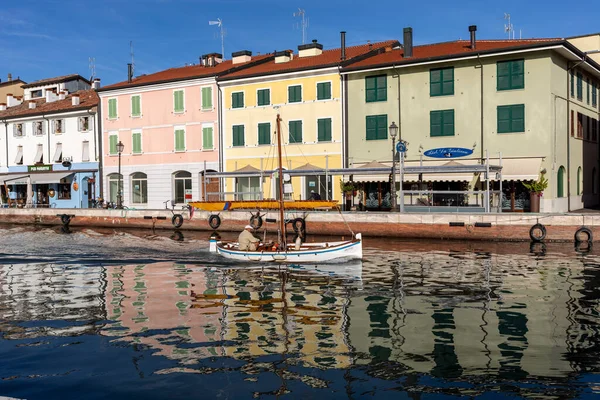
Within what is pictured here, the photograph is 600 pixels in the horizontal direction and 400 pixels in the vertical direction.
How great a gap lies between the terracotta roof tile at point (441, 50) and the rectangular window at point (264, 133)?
26.3ft

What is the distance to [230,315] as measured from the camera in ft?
52.6

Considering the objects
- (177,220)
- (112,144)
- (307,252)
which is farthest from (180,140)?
(307,252)

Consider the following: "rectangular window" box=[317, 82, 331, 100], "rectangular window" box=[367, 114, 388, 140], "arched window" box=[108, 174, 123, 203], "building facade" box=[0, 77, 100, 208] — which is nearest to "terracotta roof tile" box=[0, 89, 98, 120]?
"building facade" box=[0, 77, 100, 208]

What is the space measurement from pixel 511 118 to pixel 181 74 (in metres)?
28.7

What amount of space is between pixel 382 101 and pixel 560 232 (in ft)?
54.6

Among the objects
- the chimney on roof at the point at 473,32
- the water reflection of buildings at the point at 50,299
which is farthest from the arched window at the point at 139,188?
the chimney on roof at the point at 473,32

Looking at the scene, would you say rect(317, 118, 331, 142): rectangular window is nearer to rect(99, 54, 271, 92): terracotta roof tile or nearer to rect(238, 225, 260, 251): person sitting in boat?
rect(99, 54, 271, 92): terracotta roof tile

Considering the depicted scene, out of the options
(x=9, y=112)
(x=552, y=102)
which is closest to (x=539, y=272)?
(x=552, y=102)

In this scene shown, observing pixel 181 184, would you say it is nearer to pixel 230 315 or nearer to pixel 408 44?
pixel 408 44

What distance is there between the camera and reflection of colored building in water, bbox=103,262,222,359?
13.5 meters

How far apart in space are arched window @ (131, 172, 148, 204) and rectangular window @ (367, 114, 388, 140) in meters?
21.1

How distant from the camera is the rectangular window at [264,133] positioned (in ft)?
159

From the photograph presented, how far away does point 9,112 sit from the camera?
65.5 meters

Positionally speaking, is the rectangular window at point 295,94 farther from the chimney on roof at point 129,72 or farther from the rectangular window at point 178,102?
the chimney on roof at point 129,72
